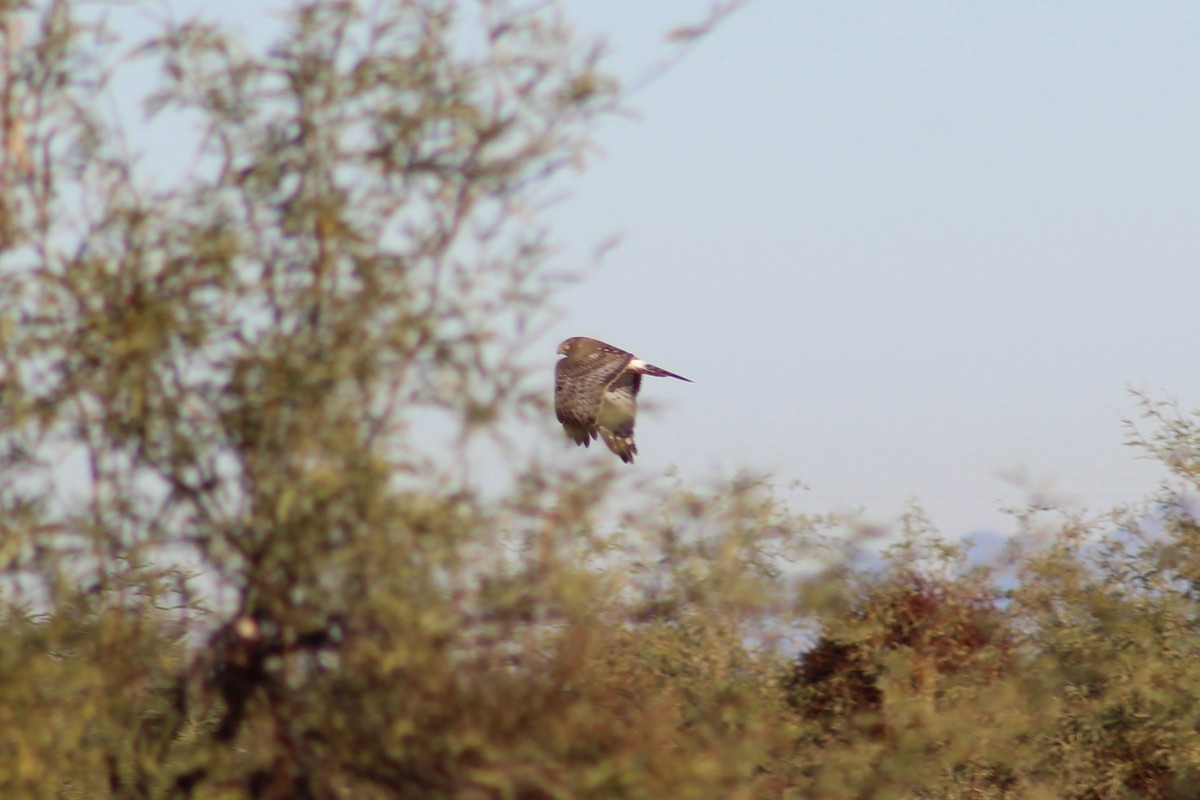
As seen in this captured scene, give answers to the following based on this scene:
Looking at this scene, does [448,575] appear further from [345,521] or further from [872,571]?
[872,571]

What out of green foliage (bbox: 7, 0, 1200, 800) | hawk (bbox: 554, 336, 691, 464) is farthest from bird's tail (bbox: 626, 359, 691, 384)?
green foliage (bbox: 7, 0, 1200, 800)

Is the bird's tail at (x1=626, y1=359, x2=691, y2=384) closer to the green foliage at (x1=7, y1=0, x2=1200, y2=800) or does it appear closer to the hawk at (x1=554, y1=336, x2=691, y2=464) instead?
the hawk at (x1=554, y1=336, x2=691, y2=464)

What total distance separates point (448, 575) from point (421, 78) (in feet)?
6.84

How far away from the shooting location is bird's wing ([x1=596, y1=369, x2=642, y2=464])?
16.8 metres

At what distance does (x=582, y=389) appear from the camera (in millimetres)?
16984

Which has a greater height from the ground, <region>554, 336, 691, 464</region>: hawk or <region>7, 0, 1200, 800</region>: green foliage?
<region>554, 336, 691, 464</region>: hawk

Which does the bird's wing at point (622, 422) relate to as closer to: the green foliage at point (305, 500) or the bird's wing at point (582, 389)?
the bird's wing at point (582, 389)

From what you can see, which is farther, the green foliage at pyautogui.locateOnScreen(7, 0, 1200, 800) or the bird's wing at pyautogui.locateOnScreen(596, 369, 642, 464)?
the bird's wing at pyautogui.locateOnScreen(596, 369, 642, 464)

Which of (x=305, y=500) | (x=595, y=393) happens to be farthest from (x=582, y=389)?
(x=305, y=500)

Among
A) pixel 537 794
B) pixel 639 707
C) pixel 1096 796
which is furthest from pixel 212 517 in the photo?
pixel 1096 796

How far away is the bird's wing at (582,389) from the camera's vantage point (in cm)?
1681

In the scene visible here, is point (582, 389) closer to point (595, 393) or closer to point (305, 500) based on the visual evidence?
point (595, 393)

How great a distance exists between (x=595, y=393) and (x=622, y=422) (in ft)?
1.68

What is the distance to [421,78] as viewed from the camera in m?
7.44
